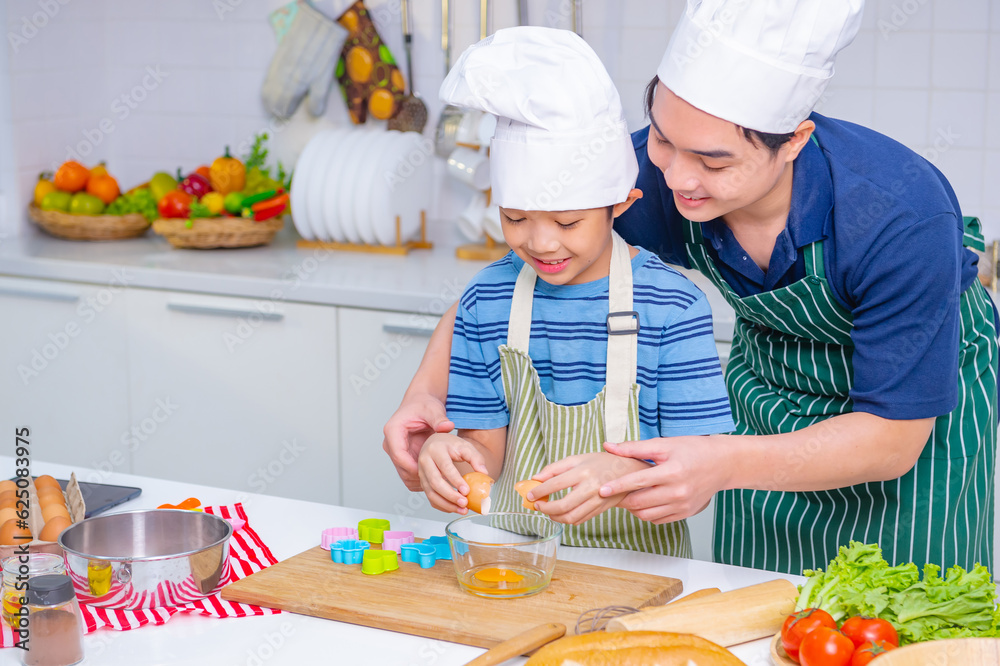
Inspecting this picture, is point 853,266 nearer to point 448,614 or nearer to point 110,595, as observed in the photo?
point 448,614

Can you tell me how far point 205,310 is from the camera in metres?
2.55

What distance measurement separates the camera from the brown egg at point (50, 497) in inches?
47.9

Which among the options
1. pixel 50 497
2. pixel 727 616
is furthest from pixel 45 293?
pixel 727 616

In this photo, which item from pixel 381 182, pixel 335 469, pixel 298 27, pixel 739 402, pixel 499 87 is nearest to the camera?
pixel 499 87

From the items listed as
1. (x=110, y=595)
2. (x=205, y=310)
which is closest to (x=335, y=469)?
(x=205, y=310)

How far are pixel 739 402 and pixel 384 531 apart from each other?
0.60 meters

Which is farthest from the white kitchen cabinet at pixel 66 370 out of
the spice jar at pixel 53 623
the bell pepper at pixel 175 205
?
the spice jar at pixel 53 623

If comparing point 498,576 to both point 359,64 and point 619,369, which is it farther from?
point 359,64

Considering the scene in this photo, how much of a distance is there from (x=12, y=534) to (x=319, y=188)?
70.9 inches

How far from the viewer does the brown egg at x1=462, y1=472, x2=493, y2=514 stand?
1146 millimetres

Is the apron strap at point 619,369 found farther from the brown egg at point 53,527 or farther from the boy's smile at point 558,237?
the brown egg at point 53,527

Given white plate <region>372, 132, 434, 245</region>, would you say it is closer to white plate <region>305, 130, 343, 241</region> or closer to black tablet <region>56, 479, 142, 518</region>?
white plate <region>305, 130, 343, 241</region>

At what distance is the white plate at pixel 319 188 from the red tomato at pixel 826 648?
7.04 feet

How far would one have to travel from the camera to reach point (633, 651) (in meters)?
0.86
